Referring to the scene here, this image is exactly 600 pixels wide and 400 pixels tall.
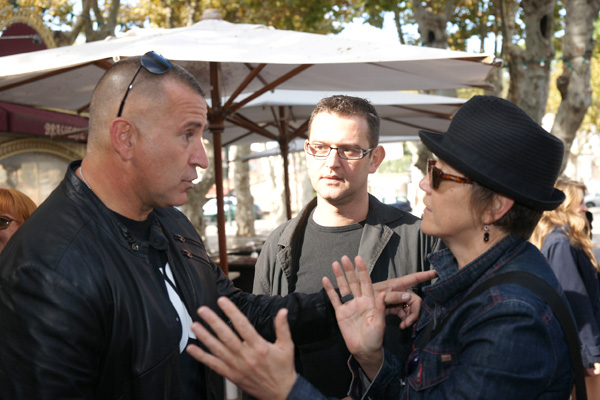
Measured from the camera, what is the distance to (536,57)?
396 inches

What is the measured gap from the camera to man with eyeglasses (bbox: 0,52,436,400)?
163cm

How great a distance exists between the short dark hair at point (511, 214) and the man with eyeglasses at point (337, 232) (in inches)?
40.8

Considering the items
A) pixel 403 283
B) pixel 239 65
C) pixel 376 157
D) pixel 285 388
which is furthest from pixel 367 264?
pixel 239 65

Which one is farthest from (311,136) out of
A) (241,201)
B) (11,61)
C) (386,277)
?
(241,201)

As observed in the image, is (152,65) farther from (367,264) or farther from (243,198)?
(243,198)

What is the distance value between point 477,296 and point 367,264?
117 centimetres

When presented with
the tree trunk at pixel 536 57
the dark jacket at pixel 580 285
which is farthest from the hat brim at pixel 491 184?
the tree trunk at pixel 536 57

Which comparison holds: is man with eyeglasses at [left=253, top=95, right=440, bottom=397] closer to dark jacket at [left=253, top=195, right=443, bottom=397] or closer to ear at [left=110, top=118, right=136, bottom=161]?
dark jacket at [left=253, top=195, right=443, bottom=397]

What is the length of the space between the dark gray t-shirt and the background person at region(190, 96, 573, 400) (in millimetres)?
829

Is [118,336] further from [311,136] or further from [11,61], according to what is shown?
[11,61]

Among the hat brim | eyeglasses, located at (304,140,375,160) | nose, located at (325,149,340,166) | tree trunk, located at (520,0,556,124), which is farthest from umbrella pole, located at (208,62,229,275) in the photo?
tree trunk, located at (520,0,556,124)

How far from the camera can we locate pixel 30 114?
29.6 ft

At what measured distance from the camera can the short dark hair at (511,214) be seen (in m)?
2.04

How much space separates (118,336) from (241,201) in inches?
825
